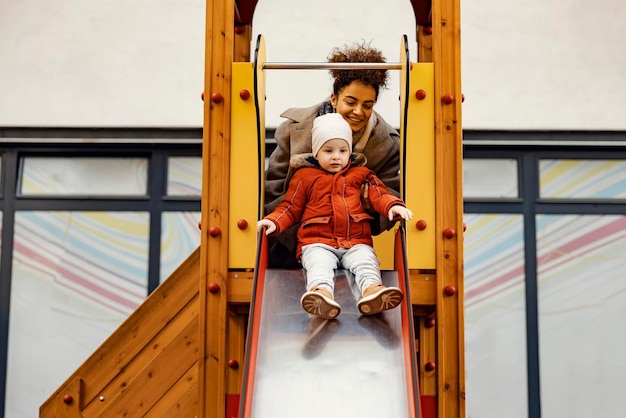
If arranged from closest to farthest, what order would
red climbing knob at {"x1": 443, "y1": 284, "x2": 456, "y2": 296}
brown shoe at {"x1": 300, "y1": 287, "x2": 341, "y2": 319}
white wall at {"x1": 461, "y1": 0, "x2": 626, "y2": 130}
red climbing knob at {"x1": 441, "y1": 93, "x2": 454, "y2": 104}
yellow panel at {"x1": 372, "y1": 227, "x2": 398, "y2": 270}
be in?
brown shoe at {"x1": 300, "y1": 287, "x2": 341, "y2": 319} → red climbing knob at {"x1": 443, "y1": 284, "x2": 456, "y2": 296} → red climbing knob at {"x1": 441, "y1": 93, "x2": 454, "y2": 104} → yellow panel at {"x1": 372, "y1": 227, "x2": 398, "y2": 270} → white wall at {"x1": 461, "y1": 0, "x2": 626, "y2": 130}

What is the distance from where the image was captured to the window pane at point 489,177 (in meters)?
6.72

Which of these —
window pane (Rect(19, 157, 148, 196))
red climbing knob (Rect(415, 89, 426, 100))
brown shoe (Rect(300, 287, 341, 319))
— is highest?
window pane (Rect(19, 157, 148, 196))

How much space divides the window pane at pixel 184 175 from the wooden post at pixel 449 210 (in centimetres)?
319

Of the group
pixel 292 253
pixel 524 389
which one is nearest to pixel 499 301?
pixel 524 389

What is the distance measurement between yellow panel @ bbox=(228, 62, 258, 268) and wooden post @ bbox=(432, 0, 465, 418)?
77cm

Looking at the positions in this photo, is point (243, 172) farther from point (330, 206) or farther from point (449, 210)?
point (449, 210)

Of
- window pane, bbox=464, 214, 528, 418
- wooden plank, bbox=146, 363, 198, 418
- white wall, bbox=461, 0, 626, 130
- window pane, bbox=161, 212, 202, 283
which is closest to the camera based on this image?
wooden plank, bbox=146, 363, 198, 418

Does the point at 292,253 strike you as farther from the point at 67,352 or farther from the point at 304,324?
the point at 67,352

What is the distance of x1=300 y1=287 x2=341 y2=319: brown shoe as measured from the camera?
131 inches

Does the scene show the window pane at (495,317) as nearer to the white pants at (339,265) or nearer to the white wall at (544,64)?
the white wall at (544,64)

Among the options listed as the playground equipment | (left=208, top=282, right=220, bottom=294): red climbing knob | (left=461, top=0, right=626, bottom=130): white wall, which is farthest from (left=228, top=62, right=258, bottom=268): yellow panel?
(left=461, top=0, right=626, bottom=130): white wall

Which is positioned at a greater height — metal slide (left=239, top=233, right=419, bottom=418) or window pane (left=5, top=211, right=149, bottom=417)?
window pane (left=5, top=211, right=149, bottom=417)

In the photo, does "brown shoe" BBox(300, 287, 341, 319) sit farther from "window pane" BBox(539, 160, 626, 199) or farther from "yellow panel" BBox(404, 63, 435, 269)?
"window pane" BBox(539, 160, 626, 199)

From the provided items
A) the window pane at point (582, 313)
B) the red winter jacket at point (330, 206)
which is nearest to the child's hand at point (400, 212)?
the red winter jacket at point (330, 206)
